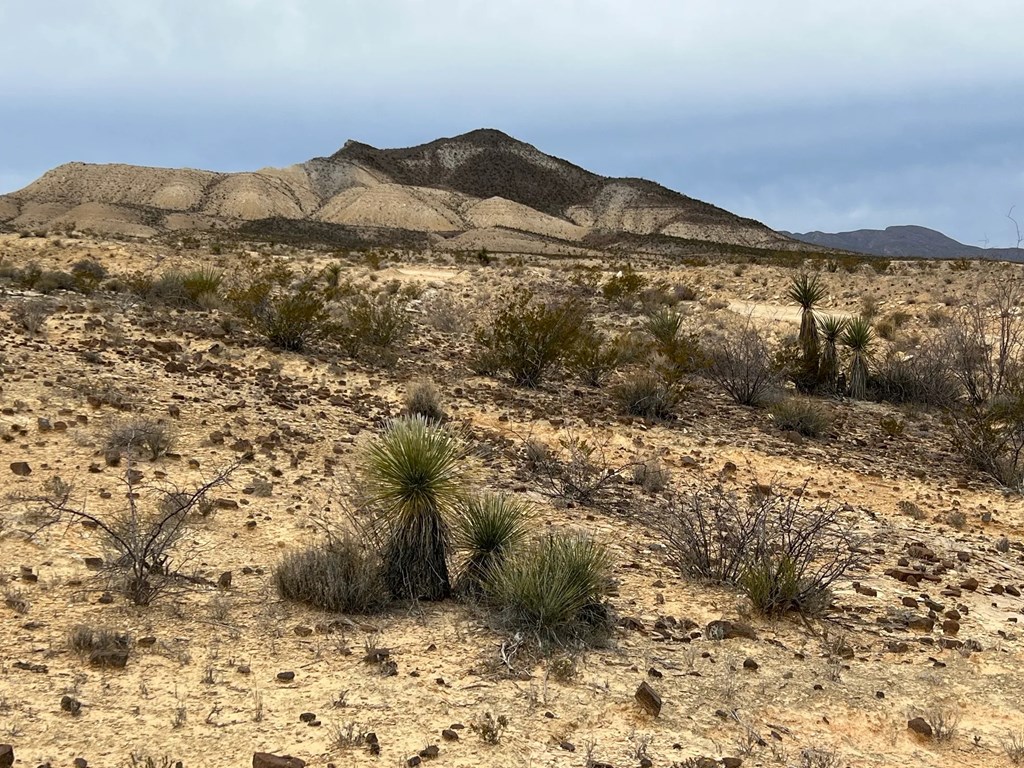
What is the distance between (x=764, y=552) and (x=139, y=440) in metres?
5.99

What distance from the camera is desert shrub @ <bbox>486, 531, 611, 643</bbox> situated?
5.14 m

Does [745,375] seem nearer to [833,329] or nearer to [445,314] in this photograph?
[833,329]

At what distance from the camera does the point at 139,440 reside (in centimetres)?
777

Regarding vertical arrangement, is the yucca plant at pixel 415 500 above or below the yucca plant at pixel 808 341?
below

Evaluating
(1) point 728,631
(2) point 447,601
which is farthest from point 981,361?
(2) point 447,601

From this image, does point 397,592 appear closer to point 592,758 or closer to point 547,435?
point 592,758

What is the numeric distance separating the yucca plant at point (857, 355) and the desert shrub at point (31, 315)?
14.3 metres

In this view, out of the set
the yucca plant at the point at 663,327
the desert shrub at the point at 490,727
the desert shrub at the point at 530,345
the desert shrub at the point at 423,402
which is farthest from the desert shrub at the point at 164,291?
the desert shrub at the point at 490,727

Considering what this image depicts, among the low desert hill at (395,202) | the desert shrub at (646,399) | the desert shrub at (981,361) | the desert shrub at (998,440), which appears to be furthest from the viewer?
the low desert hill at (395,202)

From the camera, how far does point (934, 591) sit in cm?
650

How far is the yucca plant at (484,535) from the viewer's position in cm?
586

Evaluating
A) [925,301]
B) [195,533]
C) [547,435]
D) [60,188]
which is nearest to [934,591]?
[547,435]

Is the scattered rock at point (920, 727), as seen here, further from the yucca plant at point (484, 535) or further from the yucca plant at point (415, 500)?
the yucca plant at point (415, 500)

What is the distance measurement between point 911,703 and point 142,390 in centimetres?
885
